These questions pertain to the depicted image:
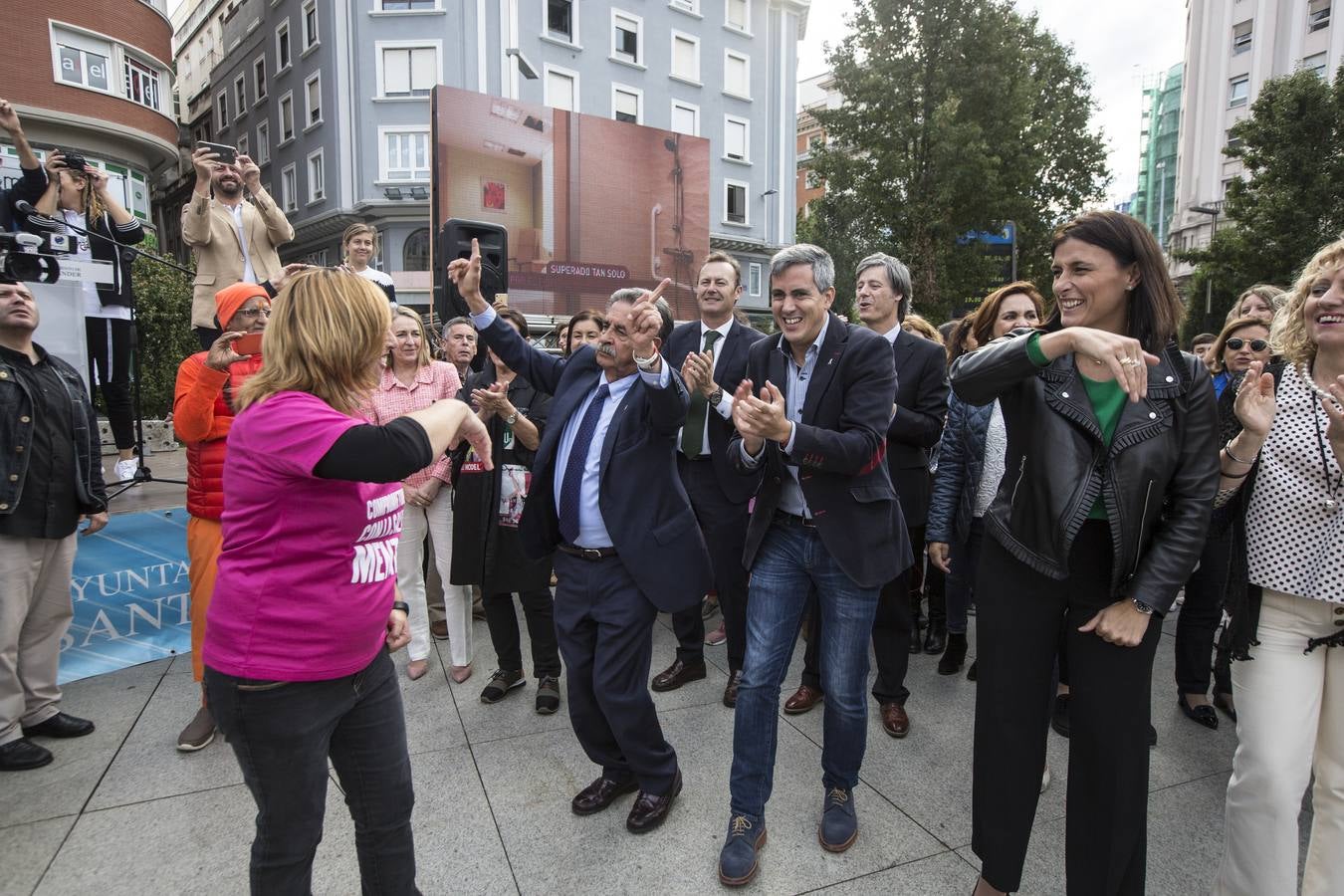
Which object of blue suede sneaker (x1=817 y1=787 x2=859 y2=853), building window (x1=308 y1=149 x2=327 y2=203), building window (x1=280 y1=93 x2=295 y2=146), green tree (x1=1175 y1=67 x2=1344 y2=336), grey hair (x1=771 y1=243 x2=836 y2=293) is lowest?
blue suede sneaker (x1=817 y1=787 x2=859 y2=853)

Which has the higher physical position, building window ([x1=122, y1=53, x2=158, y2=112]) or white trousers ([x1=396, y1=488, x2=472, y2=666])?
building window ([x1=122, y1=53, x2=158, y2=112])

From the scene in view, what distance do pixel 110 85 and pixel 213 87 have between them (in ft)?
68.9

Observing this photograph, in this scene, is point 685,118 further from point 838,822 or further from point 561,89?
point 838,822

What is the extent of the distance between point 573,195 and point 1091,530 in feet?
84.5

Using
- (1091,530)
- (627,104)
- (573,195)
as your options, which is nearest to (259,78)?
(627,104)

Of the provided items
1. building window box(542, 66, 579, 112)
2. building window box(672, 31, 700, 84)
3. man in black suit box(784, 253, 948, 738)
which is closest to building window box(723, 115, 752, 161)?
building window box(672, 31, 700, 84)

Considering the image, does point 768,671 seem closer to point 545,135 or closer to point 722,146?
point 545,135

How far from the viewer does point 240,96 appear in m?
35.5

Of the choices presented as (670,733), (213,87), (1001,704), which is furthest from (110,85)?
(1001,704)

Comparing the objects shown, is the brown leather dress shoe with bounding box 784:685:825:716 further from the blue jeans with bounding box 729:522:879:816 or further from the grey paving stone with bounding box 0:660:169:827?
the grey paving stone with bounding box 0:660:169:827

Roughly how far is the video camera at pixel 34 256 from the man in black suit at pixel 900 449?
516cm

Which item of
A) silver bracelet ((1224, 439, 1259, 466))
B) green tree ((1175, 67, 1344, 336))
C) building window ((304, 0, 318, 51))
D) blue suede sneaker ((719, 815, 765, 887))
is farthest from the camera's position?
building window ((304, 0, 318, 51))

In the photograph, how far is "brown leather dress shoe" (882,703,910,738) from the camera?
3.60m

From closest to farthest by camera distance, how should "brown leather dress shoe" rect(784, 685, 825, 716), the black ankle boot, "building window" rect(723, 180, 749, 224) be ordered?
"brown leather dress shoe" rect(784, 685, 825, 716) → the black ankle boot → "building window" rect(723, 180, 749, 224)
